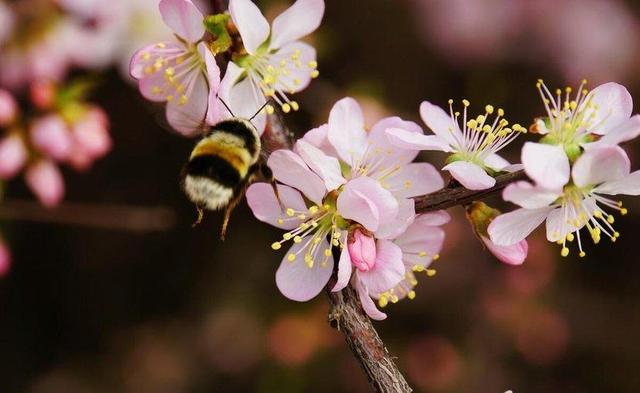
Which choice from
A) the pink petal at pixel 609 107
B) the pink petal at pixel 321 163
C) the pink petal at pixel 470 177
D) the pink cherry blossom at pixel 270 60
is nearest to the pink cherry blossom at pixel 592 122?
the pink petal at pixel 609 107

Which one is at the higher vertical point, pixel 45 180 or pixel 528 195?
pixel 528 195

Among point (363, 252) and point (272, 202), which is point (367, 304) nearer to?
point (363, 252)

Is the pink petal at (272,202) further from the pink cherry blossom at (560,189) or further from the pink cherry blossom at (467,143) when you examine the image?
the pink cherry blossom at (560,189)

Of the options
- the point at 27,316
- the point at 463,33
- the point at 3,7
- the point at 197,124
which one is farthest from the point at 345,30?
the point at 197,124

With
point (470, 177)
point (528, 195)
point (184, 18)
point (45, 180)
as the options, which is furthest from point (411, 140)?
point (45, 180)

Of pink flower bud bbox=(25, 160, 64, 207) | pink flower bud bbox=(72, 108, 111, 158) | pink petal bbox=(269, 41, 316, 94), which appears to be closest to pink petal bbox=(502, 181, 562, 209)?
pink petal bbox=(269, 41, 316, 94)

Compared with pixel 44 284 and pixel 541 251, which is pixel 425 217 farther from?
pixel 44 284
